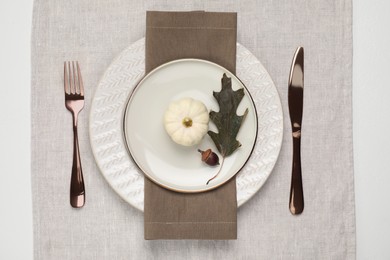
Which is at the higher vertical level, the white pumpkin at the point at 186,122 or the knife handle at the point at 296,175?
the white pumpkin at the point at 186,122

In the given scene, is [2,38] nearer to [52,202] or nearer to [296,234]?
[52,202]

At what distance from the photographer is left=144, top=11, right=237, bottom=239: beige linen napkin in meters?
0.69

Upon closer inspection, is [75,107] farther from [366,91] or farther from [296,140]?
[366,91]

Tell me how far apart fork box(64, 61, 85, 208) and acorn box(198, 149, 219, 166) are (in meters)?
0.23

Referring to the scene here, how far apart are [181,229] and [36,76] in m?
0.39

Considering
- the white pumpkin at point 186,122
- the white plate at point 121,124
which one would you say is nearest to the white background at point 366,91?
the white plate at point 121,124

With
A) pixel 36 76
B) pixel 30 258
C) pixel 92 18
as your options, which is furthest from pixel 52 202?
pixel 92 18

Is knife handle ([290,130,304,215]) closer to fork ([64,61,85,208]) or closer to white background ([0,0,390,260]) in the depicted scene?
white background ([0,0,390,260])

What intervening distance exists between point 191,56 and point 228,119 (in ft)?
0.43

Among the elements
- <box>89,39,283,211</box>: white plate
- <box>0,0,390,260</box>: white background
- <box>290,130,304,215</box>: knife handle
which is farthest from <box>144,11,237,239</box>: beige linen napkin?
<box>0,0,390,260</box>: white background

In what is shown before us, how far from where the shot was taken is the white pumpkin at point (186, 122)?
0.68 m

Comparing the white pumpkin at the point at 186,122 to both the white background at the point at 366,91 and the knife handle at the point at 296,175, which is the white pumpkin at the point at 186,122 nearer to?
the knife handle at the point at 296,175

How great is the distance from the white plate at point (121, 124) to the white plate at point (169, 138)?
19 millimetres

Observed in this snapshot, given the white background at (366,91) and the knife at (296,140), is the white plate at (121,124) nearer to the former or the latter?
the knife at (296,140)
